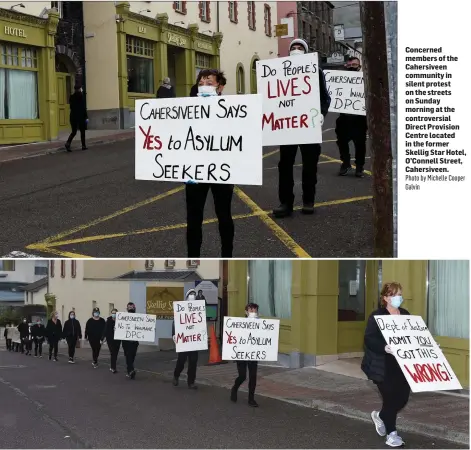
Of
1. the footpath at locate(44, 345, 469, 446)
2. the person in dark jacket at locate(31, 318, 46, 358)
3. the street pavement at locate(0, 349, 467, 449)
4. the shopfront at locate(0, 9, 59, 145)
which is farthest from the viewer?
the shopfront at locate(0, 9, 59, 145)

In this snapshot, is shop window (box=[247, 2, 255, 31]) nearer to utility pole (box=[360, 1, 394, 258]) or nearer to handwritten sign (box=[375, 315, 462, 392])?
utility pole (box=[360, 1, 394, 258])

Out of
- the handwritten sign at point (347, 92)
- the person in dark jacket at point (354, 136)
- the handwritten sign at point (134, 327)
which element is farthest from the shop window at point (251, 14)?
the handwritten sign at point (134, 327)

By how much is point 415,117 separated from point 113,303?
12.6 m

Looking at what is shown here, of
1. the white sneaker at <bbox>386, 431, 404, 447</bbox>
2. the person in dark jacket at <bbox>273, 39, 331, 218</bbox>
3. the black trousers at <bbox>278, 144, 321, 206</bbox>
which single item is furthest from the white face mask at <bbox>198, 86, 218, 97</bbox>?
the white sneaker at <bbox>386, 431, 404, 447</bbox>

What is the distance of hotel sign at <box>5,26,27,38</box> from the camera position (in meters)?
Answer: 20.5

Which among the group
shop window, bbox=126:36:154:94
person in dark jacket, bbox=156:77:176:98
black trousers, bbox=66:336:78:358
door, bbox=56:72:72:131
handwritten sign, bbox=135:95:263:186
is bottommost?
black trousers, bbox=66:336:78:358

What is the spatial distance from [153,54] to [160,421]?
20659 millimetres

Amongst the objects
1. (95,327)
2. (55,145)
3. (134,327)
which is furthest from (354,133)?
(55,145)

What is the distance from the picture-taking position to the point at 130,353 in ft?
41.5

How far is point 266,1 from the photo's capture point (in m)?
29.1

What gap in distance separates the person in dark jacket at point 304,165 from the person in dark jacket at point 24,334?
12.8 m

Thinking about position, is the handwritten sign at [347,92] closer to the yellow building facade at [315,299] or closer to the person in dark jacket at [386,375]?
the yellow building facade at [315,299]

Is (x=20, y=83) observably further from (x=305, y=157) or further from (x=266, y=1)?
(x=305, y=157)

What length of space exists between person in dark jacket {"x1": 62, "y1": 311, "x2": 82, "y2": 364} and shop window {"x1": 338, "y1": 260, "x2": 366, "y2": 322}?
20.0 feet
